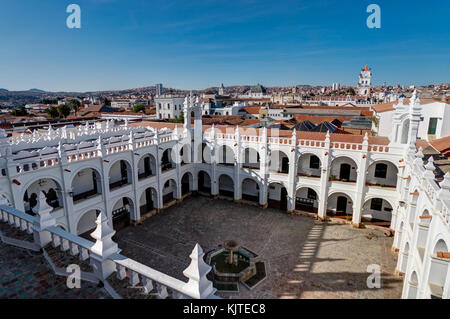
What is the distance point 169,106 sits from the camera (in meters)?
69.4

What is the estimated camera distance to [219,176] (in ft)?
105

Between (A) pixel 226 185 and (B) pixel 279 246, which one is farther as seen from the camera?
(A) pixel 226 185

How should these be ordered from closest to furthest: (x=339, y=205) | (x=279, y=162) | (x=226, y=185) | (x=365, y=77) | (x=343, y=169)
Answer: (x=343, y=169), (x=339, y=205), (x=279, y=162), (x=226, y=185), (x=365, y=77)

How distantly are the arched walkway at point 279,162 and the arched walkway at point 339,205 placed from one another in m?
5.40

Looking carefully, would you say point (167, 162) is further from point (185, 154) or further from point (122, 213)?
point (122, 213)

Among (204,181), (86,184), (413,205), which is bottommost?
(204,181)

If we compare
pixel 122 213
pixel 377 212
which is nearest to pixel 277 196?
pixel 377 212

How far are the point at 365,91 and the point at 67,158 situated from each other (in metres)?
174

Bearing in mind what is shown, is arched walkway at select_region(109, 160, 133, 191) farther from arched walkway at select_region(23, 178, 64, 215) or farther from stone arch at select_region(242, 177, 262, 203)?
stone arch at select_region(242, 177, 262, 203)

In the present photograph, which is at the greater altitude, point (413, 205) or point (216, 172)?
point (413, 205)

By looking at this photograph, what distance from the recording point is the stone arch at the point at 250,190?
31156 mm

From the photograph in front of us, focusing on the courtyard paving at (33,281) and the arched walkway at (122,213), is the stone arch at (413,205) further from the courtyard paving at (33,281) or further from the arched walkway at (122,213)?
the arched walkway at (122,213)

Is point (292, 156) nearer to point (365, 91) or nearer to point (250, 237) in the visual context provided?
point (250, 237)

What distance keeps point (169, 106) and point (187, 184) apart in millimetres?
40766
